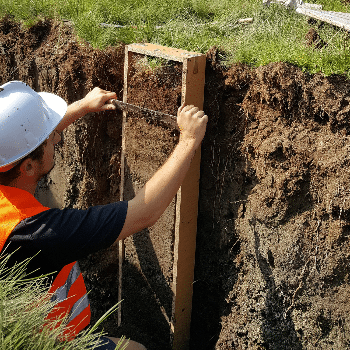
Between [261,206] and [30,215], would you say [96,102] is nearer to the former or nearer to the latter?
[30,215]

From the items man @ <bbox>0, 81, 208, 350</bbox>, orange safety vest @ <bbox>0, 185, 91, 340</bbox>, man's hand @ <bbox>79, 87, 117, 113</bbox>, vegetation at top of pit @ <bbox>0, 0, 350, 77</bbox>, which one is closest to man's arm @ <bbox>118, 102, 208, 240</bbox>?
man @ <bbox>0, 81, 208, 350</bbox>

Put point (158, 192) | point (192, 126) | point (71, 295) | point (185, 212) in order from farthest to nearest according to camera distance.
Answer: point (185, 212) < point (71, 295) < point (192, 126) < point (158, 192)

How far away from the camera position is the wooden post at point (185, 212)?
2.99 metres

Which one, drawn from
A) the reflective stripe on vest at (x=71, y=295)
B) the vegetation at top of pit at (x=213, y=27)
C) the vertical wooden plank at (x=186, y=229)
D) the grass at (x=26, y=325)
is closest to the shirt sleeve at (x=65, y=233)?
the grass at (x=26, y=325)

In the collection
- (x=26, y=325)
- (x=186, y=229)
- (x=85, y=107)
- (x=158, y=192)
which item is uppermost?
(x=85, y=107)

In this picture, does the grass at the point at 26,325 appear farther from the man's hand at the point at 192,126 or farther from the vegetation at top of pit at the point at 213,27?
the vegetation at top of pit at the point at 213,27

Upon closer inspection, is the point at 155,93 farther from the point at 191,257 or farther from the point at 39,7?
the point at 39,7

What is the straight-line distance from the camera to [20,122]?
2334 millimetres

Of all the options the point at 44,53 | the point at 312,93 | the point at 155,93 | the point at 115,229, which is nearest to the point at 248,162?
the point at 312,93

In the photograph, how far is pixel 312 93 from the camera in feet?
9.05

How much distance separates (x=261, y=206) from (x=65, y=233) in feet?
4.75

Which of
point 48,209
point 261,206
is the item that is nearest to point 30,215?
point 48,209

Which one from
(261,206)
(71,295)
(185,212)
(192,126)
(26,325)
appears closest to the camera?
(26,325)

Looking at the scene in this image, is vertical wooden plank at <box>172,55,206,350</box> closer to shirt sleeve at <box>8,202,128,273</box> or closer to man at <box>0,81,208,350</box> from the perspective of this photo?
man at <box>0,81,208,350</box>
